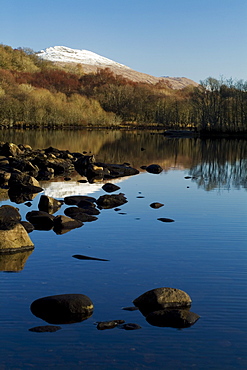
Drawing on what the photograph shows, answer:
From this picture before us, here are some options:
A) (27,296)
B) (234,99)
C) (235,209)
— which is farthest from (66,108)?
(27,296)

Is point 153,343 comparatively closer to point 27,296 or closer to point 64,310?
point 64,310

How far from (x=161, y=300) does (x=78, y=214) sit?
9658 millimetres

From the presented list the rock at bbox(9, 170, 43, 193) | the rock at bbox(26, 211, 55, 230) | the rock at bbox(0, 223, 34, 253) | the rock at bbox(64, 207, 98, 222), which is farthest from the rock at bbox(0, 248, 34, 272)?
the rock at bbox(9, 170, 43, 193)

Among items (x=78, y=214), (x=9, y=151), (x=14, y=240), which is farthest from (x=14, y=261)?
(x=9, y=151)

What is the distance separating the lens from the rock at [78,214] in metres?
19.2

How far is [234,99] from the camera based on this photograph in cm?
11312

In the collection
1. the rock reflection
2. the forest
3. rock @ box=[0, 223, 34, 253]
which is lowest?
the rock reflection

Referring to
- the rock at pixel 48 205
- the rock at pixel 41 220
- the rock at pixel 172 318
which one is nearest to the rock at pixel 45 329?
the rock at pixel 172 318

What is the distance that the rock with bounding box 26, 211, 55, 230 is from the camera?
17.8 meters

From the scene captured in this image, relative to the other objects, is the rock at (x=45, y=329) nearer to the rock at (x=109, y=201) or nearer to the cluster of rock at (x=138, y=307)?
the cluster of rock at (x=138, y=307)

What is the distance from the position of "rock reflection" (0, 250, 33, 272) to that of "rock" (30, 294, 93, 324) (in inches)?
110

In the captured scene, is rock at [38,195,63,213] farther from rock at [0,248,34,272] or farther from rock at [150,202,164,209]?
rock at [0,248,34,272]

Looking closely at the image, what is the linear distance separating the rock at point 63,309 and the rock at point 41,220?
756cm

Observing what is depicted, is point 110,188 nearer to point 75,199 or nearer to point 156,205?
point 75,199
